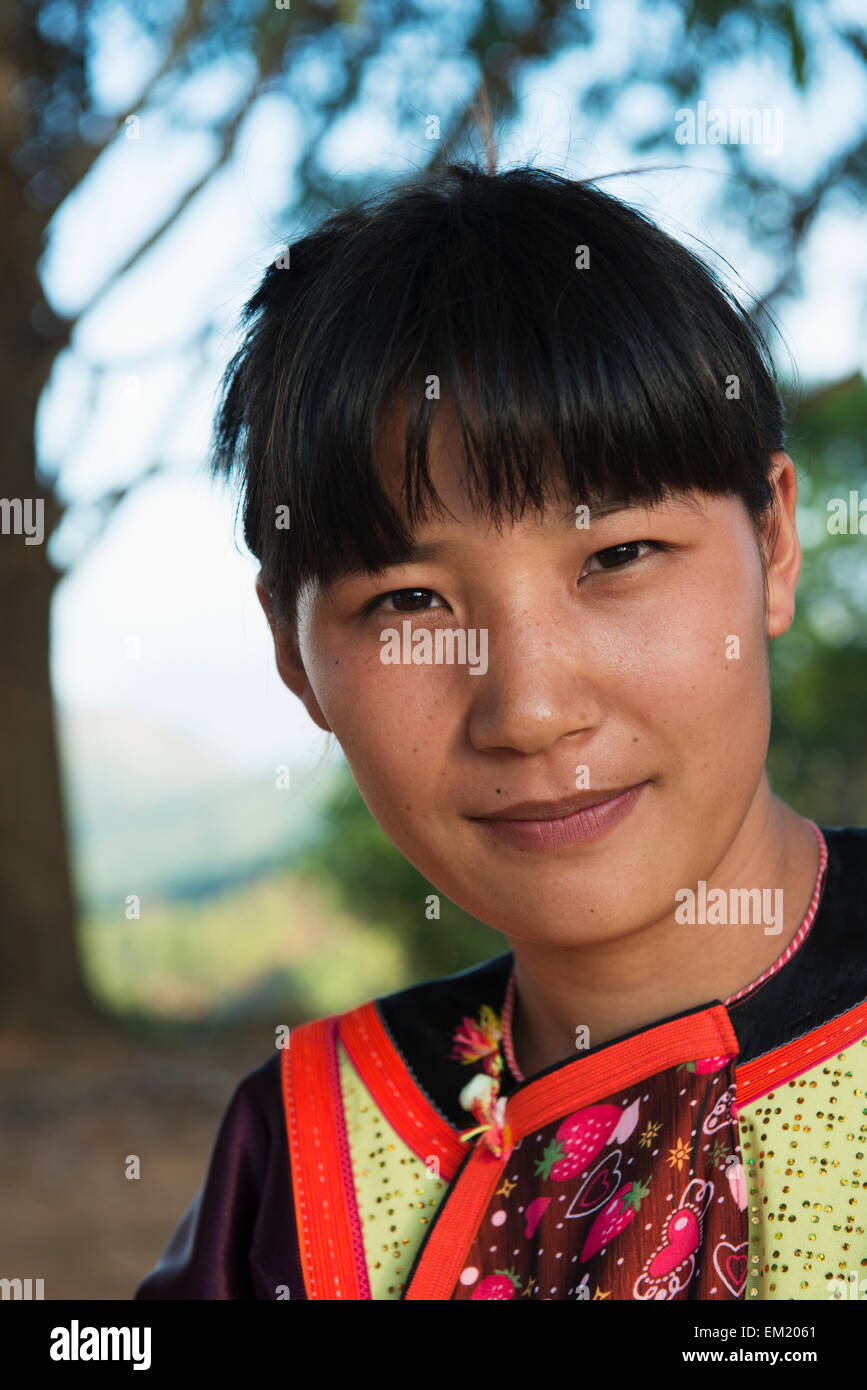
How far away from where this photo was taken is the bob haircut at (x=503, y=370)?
1121mm

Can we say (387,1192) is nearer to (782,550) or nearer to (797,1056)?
(797,1056)

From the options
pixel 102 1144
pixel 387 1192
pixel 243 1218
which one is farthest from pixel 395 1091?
pixel 102 1144

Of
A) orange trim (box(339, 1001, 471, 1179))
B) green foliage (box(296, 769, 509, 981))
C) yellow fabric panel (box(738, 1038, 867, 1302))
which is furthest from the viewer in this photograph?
green foliage (box(296, 769, 509, 981))

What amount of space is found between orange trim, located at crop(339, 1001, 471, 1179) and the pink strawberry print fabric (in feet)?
0.30

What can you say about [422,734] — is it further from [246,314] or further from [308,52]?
[308,52]

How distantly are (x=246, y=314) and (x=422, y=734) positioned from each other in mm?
590

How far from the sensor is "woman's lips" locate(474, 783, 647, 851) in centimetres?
114

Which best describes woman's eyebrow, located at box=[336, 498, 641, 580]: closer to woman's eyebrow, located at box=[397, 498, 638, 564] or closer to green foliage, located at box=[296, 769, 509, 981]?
woman's eyebrow, located at box=[397, 498, 638, 564]

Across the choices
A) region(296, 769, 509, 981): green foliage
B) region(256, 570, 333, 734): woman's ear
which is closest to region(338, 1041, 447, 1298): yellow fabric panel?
region(256, 570, 333, 734): woman's ear

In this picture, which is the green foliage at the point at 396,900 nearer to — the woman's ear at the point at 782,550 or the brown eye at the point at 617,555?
the woman's ear at the point at 782,550

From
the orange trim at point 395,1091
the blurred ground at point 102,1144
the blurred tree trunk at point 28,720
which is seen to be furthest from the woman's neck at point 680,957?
the blurred tree trunk at point 28,720
